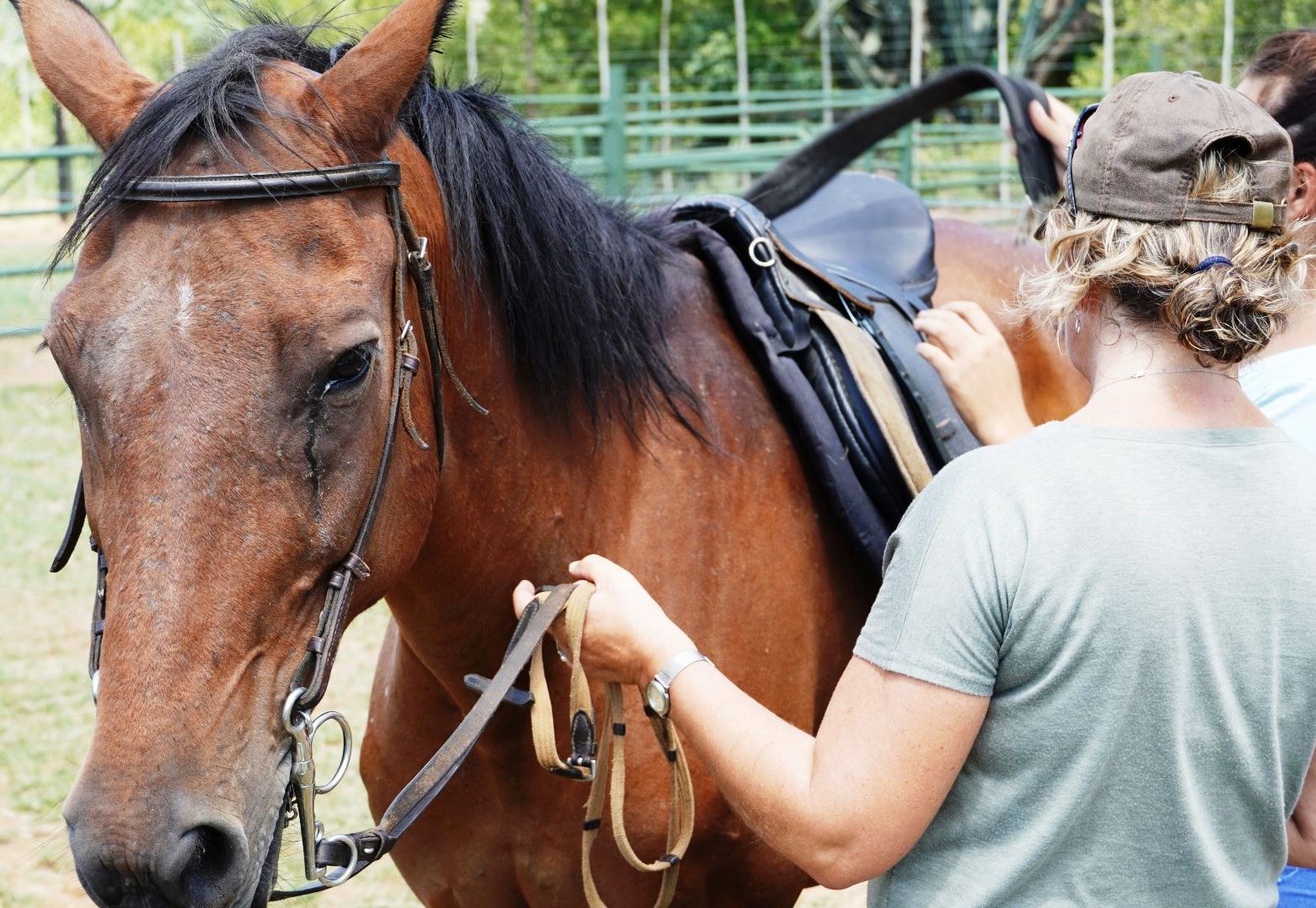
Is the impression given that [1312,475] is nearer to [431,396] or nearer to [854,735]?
[854,735]

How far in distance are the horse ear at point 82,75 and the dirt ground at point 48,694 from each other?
40 centimetres

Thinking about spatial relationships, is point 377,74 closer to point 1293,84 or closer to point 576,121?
point 1293,84

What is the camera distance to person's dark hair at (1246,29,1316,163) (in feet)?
6.64

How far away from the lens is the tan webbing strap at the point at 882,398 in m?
2.35

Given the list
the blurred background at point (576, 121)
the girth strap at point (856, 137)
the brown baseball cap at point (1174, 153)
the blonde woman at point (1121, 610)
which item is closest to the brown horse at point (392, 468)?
the blurred background at point (576, 121)

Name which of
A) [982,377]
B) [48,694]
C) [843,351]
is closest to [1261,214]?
[982,377]

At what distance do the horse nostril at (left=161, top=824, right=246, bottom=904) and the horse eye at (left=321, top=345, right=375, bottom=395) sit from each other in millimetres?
545

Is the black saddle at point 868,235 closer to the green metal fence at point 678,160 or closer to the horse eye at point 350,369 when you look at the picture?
the horse eye at point 350,369

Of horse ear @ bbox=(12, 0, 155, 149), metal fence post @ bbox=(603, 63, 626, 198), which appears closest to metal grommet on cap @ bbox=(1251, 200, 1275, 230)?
horse ear @ bbox=(12, 0, 155, 149)

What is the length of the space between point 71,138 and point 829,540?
1613cm

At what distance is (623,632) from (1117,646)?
1.99 feet

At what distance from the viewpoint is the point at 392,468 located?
1.66m

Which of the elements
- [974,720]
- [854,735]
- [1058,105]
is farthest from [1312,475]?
[1058,105]

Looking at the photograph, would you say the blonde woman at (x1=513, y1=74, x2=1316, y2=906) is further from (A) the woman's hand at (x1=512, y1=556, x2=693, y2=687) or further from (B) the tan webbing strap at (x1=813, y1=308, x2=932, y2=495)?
(B) the tan webbing strap at (x1=813, y1=308, x2=932, y2=495)
